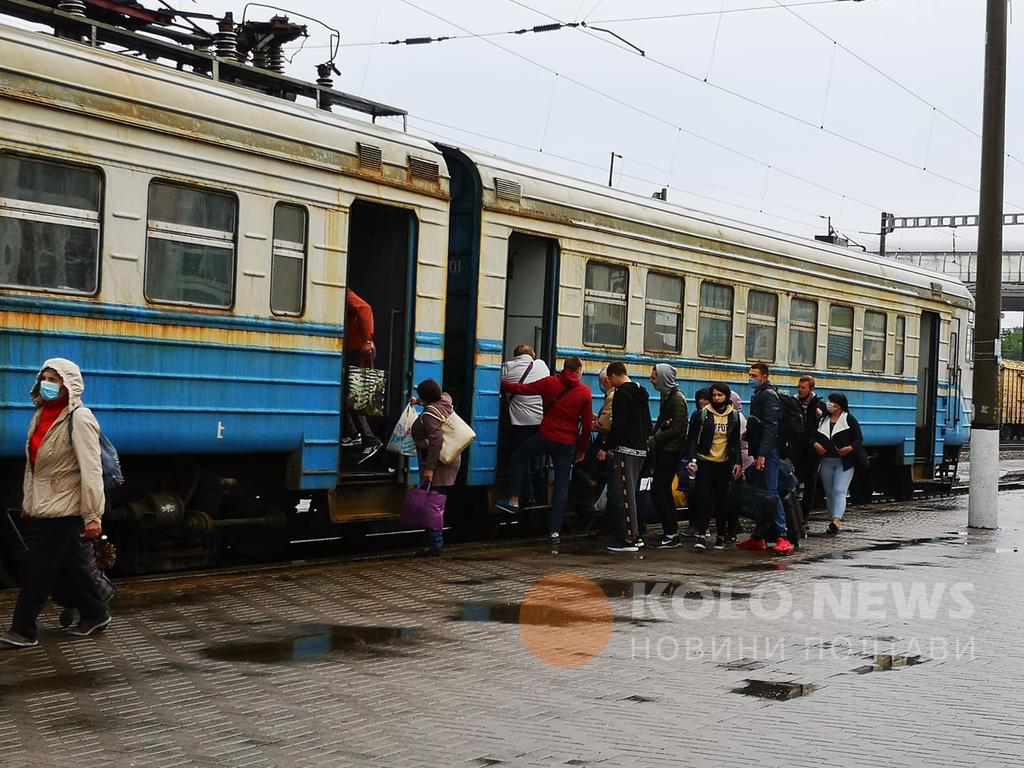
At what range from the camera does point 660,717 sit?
24.3ft

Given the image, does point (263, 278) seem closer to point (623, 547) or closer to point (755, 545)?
point (623, 547)

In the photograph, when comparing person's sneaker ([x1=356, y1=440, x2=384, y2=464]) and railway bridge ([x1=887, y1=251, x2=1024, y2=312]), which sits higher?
railway bridge ([x1=887, y1=251, x2=1024, y2=312])

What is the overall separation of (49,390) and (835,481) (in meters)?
11.5

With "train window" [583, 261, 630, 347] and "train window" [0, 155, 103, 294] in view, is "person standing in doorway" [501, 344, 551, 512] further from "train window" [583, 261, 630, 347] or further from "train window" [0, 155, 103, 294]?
"train window" [0, 155, 103, 294]

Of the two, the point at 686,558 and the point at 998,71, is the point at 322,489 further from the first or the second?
the point at 998,71

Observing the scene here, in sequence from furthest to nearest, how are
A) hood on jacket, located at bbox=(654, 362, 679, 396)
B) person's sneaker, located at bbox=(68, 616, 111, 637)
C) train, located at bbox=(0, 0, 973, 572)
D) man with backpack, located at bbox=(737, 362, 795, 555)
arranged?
hood on jacket, located at bbox=(654, 362, 679, 396)
man with backpack, located at bbox=(737, 362, 795, 555)
train, located at bbox=(0, 0, 973, 572)
person's sneaker, located at bbox=(68, 616, 111, 637)

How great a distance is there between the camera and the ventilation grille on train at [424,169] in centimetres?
1356

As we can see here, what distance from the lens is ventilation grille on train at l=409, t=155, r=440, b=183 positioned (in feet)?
44.5

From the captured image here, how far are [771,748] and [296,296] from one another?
6.74 metres

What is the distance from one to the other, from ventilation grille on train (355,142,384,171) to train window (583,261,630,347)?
11.3 ft

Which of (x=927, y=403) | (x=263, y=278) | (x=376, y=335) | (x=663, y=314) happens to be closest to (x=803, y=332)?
(x=663, y=314)

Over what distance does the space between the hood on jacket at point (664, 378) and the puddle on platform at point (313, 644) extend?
6.47 metres

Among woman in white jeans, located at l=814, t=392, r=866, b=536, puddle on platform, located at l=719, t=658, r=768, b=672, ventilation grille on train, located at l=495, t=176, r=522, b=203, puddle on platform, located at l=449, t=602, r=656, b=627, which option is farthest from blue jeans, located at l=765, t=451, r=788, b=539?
puddle on platform, located at l=719, t=658, r=768, b=672

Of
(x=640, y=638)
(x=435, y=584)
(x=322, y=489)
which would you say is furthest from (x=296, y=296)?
(x=640, y=638)
